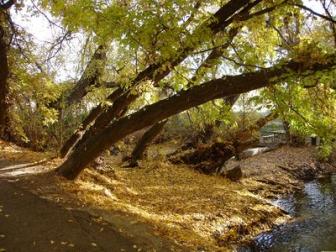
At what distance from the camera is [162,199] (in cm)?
1070

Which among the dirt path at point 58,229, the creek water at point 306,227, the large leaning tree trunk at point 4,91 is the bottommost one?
the creek water at point 306,227

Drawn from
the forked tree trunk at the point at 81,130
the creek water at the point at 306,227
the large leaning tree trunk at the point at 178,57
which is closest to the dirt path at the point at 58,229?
the large leaning tree trunk at the point at 178,57

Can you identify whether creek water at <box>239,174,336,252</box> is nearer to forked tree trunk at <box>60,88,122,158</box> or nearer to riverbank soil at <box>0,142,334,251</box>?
riverbank soil at <box>0,142,334,251</box>

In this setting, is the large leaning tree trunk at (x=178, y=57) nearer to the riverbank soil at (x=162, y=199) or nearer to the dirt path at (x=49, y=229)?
the riverbank soil at (x=162, y=199)

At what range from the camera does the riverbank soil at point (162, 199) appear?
7.34 m

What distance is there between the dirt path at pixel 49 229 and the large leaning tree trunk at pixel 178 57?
281cm

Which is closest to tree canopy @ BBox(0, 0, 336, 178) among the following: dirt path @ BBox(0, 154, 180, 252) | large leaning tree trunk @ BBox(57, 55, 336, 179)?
large leaning tree trunk @ BBox(57, 55, 336, 179)

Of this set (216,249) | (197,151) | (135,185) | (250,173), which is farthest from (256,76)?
(250,173)

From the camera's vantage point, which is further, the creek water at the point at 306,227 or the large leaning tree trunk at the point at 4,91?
the large leaning tree trunk at the point at 4,91

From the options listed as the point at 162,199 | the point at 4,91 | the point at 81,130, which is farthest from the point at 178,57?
the point at 4,91

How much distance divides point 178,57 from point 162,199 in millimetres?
4685

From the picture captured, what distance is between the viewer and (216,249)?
23.8 feet

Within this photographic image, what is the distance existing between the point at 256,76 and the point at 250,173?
410 inches

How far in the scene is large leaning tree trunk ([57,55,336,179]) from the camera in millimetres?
6469
